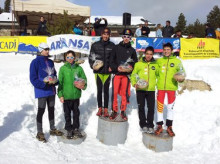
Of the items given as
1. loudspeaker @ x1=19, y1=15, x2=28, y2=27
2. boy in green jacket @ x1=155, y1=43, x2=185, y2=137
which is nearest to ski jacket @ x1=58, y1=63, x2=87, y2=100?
boy in green jacket @ x1=155, y1=43, x2=185, y2=137

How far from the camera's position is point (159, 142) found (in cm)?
552

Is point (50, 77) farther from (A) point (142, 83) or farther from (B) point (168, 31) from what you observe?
(B) point (168, 31)

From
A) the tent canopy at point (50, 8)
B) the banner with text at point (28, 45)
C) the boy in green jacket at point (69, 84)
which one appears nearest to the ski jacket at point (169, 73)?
the boy in green jacket at point (69, 84)

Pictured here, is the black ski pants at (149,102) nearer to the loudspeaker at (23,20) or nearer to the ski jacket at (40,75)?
the ski jacket at (40,75)

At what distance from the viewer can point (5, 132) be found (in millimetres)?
5441

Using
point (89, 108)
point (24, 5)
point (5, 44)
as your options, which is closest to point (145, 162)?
point (89, 108)

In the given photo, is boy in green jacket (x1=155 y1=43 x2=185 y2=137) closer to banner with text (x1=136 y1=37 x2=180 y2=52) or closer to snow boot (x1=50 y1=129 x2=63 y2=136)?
snow boot (x1=50 y1=129 x2=63 y2=136)

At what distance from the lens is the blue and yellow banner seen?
15125mm

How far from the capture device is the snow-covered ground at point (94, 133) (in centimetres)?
477

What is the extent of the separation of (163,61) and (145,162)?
234 centimetres

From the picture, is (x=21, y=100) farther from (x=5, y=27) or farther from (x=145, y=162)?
(x=5, y=27)

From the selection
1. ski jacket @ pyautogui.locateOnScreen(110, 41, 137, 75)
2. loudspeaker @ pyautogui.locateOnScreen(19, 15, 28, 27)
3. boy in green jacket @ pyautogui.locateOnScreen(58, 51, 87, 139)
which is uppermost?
loudspeaker @ pyautogui.locateOnScreen(19, 15, 28, 27)

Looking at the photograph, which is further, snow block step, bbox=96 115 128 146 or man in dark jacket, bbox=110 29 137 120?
man in dark jacket, bbox=110 29 137 120

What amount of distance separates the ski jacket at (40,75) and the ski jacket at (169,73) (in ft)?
8.27
